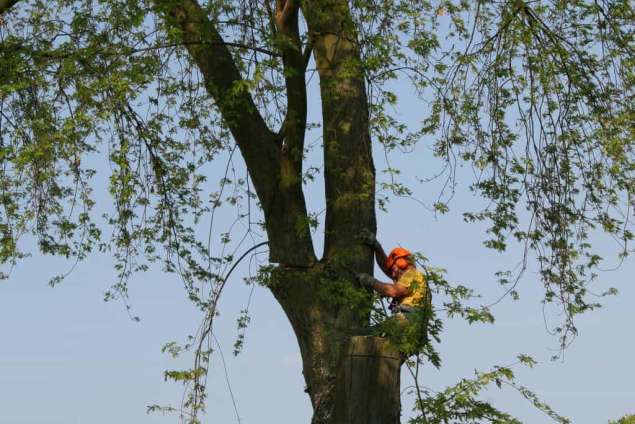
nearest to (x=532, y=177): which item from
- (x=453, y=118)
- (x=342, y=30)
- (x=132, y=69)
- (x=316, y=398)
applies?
(x=453, y=118)

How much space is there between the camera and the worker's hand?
8062mm

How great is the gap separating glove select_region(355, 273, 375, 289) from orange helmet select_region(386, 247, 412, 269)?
248 millimetres

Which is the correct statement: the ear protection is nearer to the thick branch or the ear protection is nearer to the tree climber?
the tree climber

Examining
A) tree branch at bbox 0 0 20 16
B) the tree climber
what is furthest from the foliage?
tree branch at bbox 0 0 20 16

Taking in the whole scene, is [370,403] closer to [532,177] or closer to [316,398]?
[316,398]

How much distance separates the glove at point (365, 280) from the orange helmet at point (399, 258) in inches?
9.8

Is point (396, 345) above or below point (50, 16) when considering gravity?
below

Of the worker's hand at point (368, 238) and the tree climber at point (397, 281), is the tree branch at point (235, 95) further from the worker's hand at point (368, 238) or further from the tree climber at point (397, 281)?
the tree climber at point (397, 281)

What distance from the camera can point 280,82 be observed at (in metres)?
8.98

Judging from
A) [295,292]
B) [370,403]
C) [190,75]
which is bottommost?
[370,403]

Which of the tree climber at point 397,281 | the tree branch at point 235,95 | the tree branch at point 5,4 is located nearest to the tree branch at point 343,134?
the tree climber at point 397,281

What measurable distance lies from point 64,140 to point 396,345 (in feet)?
10.2

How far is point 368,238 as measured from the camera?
8070mm

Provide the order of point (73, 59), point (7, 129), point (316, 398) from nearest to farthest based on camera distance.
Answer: point (316, 398)
point (73, 59)
point (7, 129)
